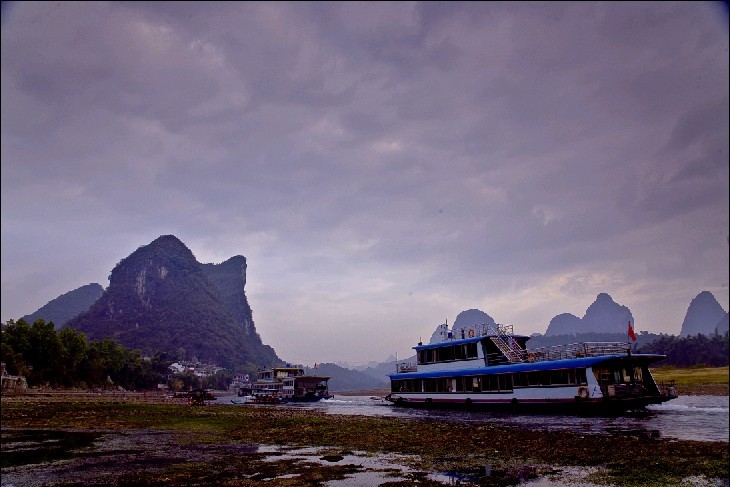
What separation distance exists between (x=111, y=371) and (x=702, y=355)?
152 meters

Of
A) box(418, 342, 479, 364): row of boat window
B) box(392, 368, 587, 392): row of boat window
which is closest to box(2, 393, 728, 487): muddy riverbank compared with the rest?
box(392, 368, 587, 392): row of boat window

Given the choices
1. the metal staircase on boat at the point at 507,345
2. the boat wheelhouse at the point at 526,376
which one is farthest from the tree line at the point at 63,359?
the metal staircase on boat at the point at 507,345

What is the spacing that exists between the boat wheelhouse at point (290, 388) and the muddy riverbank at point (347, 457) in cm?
5404

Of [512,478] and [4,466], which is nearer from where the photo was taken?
[512,478]

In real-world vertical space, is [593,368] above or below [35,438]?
above

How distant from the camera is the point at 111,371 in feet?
374

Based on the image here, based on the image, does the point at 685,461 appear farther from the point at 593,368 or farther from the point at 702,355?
the point at 702,355

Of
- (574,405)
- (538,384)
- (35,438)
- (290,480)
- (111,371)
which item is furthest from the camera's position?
(111,371)

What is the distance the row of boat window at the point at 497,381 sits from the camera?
35781mm

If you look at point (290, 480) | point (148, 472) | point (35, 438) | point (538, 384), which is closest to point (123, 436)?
point (35, 438)

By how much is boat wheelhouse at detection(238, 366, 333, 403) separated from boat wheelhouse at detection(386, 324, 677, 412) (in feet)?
100

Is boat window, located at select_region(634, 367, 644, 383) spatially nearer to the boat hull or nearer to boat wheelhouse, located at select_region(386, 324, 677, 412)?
boat wheelhouse, located at select_region(386, 324, 677, 412)

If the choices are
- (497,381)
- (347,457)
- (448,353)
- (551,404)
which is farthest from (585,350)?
(347,457)

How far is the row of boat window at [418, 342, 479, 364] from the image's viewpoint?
1799 inches
